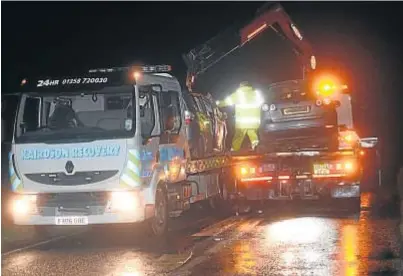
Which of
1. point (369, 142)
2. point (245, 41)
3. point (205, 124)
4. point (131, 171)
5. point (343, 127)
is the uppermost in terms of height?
point (245, 41)

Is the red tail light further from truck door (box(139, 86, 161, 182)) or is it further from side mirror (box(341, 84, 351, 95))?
side mirror (box(341, 84, 351, 95))

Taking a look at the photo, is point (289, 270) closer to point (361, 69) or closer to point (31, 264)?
point (31, 264)

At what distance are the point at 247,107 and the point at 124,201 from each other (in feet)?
21.9

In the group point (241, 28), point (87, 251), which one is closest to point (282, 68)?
point (241, 28)

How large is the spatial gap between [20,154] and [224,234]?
3.51 m

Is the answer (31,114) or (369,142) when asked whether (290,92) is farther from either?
(31,114)

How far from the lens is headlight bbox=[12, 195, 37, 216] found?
11.6m

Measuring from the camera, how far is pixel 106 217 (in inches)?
448

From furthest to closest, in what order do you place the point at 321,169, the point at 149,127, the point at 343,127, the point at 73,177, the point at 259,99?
the point at 343,127 < the point at 259,99 < the point at 321,169 < the point at 149,127 < the point at 73,177

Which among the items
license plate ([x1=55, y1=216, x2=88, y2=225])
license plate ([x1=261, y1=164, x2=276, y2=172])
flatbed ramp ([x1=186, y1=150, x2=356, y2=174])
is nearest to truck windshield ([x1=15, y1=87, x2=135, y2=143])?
license plate ([x1=55, y1=216, x2=88, y2=225])

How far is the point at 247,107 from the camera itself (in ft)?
57.4

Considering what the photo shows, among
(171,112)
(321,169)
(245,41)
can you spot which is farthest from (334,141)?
(171,112)

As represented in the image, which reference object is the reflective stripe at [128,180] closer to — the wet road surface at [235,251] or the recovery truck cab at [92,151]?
the recovery truck cab at [92,151]

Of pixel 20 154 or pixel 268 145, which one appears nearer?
pixel 20 154
